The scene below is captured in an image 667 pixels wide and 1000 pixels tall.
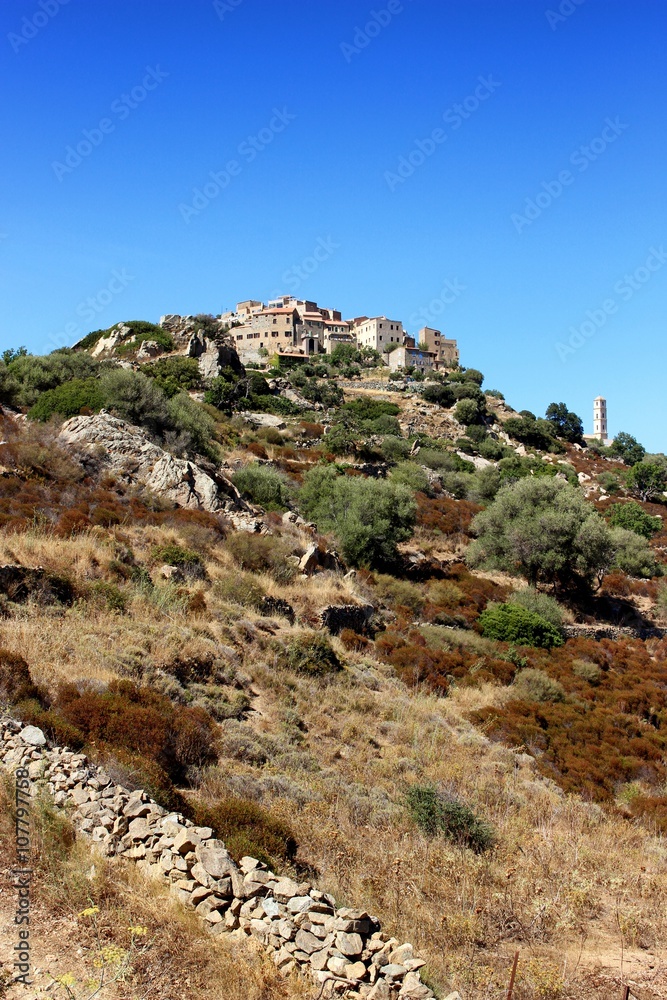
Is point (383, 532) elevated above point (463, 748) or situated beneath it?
elevated above

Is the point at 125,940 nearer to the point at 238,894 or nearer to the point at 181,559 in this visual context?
the point at 238,894

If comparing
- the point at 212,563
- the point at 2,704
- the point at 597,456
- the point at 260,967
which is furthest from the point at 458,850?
the point at 597,456

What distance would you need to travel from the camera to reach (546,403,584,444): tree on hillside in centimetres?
7419

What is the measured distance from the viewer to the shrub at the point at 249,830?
533 cm

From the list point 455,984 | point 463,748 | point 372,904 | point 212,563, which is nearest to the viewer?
point 455,984

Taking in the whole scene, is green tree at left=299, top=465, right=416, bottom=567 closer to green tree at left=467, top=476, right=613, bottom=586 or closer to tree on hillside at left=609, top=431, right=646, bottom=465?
green tree at left=467, top=476, right=613, bottom=586

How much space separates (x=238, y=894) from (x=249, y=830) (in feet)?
4.08

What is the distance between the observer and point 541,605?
71.7 feet

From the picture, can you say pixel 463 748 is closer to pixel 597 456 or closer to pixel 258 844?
pixel 258 844

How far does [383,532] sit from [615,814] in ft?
43.5

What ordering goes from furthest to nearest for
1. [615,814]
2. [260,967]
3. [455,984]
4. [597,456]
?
[597,456], [615,814], [455,984], [260,967]

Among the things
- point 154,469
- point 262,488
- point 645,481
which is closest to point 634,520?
point 645,481

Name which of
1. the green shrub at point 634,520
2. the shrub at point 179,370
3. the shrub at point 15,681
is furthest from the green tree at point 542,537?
the shrub at point 179,370

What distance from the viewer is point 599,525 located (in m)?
25.4
